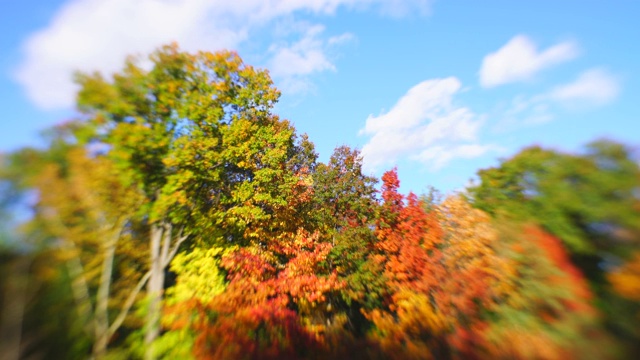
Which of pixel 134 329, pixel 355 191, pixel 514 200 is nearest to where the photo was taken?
pixel 134 329

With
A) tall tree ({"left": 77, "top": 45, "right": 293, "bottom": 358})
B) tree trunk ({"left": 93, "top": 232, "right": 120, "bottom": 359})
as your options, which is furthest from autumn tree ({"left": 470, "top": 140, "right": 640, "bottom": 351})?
tree trunk ({"left": 93, "top": 232, "right": 120, "bottom": 359})

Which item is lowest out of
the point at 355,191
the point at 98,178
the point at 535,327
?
the point at 535,327

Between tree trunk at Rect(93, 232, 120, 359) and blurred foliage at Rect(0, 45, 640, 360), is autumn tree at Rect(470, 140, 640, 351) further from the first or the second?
tree trunk at Rect(93, 232, 120, 359)

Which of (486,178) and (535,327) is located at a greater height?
(486,178)

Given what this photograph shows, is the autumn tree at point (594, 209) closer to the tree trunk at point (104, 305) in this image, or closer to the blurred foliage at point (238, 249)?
the blurred foliage at point (238, 249)

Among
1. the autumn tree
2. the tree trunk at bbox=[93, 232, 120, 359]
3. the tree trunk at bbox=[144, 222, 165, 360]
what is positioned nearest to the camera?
the autumn tree

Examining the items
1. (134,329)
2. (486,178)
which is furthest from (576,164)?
(134,329)

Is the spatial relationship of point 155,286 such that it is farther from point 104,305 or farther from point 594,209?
point 594,209

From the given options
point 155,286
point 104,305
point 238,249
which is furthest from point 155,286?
point 238,249

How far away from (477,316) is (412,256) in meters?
3.80

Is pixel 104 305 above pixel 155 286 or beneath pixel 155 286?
beneath

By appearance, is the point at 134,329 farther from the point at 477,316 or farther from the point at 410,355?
the point at 477,316

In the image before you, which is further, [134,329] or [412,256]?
[412,256]

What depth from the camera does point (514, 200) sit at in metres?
10.0
